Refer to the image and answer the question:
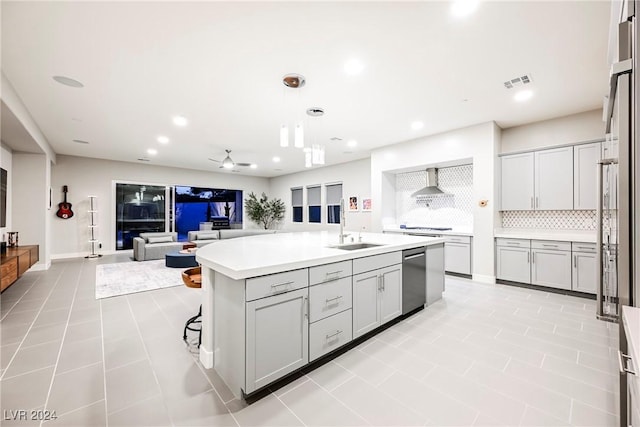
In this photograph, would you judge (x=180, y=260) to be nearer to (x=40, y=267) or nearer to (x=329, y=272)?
(x=40, y=267)

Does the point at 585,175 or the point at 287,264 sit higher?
the point at 585,175

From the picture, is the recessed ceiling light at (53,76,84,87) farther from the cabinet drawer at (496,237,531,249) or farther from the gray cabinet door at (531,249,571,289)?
the gray cabinet door at (531,249,571,289)

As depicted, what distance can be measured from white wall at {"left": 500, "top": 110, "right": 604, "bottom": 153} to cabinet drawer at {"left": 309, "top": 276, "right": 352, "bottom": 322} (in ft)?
14.1

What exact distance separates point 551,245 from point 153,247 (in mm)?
8096

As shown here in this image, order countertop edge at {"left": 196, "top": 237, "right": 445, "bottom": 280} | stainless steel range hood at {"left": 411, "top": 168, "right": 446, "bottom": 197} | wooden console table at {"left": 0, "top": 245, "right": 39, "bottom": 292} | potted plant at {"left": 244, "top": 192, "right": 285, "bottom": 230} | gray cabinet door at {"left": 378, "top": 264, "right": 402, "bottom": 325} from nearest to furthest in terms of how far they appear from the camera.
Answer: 1. countertop edge at {"left": 196, "top": 237, "right": 445, "bottom": 280}
2. gray cabinet door at {"left": 378, "top": 264, "right": 402, "bottom": 325}
3. wooden console table at {"left": 0, "top": 245, "right": 39, "bottom": 292}
4. stainless steel range hood at {"left": 411, "top": 168, "right": 446, "bottom": 197}
5. potted plant at {"left": 244, "top": 192, "right": 285, "bottom": 230}

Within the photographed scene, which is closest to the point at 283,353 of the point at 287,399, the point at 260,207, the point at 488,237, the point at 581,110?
the point at 287,399

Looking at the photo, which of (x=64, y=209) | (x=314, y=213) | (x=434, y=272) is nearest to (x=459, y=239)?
(x=434, y=272)

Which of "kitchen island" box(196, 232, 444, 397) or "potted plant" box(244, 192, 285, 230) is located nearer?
"kitchen island" box(196, 232, 444, 397)

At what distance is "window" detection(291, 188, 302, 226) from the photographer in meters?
9.89

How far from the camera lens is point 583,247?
147 inches

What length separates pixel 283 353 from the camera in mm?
1820

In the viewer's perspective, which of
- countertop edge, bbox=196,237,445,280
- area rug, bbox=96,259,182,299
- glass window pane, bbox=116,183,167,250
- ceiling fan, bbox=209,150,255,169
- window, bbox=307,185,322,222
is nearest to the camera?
countertop edge, bbox=196,237,445,280

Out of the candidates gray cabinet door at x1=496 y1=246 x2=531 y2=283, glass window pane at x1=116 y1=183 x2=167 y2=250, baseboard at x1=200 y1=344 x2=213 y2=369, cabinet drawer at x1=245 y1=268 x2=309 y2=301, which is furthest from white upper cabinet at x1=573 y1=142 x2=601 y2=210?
glass window pane at x1=116 y1=183 x2=167 y2=250

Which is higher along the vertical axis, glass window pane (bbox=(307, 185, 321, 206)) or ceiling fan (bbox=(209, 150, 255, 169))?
ceiling fan (bbox=(209, 150, 255, 169))
